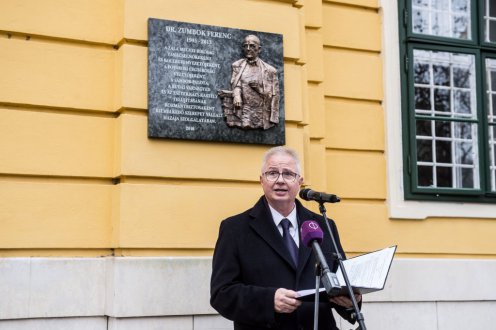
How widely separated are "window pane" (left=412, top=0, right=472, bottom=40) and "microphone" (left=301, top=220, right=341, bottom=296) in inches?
144

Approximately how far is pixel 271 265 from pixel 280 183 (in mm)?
483

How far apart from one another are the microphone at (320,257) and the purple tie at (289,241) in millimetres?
677

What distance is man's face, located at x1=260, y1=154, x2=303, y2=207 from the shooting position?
4.43 metres

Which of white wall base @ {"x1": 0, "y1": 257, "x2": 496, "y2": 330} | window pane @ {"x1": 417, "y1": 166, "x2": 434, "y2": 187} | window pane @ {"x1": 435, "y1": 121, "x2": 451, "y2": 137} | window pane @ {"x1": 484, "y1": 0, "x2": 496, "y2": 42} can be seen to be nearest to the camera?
white wall base @ {"x1": 0, "y1": 257, "x2": 496, "y2": 330}

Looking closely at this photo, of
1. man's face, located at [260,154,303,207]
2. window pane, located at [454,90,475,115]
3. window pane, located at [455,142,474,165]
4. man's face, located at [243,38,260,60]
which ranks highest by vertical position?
man's face, located at [243,38,260,60]

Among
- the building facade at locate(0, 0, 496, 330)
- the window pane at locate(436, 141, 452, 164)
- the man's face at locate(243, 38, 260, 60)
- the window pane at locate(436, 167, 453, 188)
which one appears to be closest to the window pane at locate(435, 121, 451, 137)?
the window pane at locate(436, 141, 452, 164)

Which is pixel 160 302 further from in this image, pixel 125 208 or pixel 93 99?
pixel 93 99

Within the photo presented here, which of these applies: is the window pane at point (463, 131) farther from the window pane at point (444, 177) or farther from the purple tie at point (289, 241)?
the purple tie at point (289, 241)

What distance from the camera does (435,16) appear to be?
22.9 ft

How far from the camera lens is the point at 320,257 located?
3.63 metres

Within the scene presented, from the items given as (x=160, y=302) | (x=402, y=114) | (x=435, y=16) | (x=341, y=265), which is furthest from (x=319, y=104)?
(x=341, y=265)

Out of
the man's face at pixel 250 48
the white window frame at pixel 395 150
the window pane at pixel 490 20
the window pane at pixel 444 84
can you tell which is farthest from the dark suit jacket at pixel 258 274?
the window pane at pixel 490 20

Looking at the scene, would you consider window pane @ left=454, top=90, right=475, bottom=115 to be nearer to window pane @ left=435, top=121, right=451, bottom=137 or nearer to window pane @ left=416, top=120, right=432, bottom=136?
window pane @ left=435, top=121, right=451, bottom=137

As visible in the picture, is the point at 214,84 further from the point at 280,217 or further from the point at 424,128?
the point at 424,128
